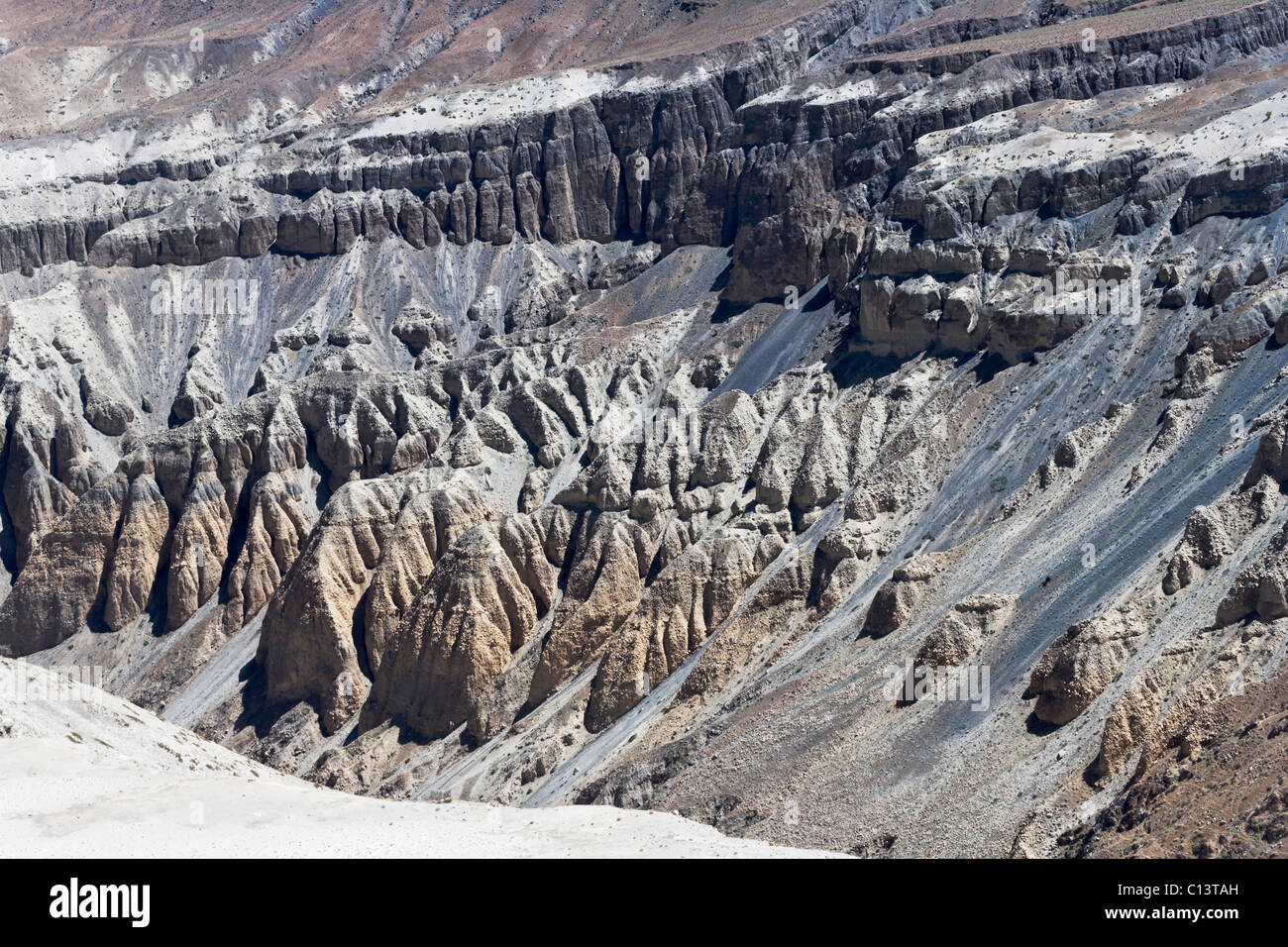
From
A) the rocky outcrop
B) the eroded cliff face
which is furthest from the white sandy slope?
the rocky outcrop

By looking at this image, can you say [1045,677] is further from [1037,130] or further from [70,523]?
[70,523]

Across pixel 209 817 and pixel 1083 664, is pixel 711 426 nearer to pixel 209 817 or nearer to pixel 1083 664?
pixel 1083 664

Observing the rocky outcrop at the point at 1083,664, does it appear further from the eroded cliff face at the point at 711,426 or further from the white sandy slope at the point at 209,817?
the white sandy slope at the point at 209,817

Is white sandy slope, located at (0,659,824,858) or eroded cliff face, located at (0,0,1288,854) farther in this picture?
eroded cliff face, located at (0,0,1288,854)

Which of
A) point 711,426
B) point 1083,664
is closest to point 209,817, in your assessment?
point 1083,664

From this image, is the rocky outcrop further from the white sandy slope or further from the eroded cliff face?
the white sandy slope
